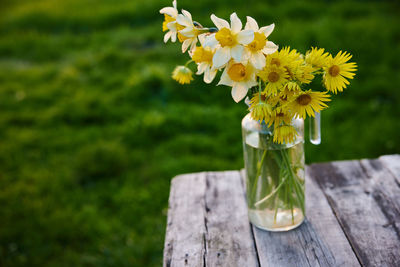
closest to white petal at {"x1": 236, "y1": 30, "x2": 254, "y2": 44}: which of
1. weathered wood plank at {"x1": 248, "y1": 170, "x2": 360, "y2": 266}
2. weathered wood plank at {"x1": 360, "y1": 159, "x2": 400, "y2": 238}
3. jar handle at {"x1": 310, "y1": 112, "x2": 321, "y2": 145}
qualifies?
jar handle at {"x1": 310, "y1": 112, "x2": 321, "y2": 145}

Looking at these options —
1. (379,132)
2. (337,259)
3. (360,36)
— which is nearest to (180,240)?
(337,259)

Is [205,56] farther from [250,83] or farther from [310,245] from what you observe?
[310,245]

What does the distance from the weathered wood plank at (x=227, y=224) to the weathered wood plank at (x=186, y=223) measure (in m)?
0.02

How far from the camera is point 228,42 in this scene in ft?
3.03

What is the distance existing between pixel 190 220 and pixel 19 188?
174 centimetres

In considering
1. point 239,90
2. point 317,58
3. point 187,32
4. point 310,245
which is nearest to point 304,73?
point 317,58

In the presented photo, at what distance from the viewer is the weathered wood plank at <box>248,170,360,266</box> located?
3.74ft

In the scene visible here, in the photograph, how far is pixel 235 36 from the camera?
923 millimetres

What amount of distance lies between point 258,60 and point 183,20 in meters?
0.20

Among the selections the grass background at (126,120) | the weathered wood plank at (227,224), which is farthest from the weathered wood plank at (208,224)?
the grass background at (126,120)

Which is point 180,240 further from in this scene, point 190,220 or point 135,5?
point 135,5

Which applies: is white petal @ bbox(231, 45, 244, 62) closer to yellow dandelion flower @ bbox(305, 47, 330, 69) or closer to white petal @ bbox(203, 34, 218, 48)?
white petal @ bbox(203, 34, 218, 48)

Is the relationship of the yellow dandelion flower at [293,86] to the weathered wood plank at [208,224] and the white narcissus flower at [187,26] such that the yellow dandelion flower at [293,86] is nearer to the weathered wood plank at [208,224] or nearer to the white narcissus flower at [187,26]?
the white narcissus flower at [187,26]

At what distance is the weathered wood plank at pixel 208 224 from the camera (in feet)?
3.92
